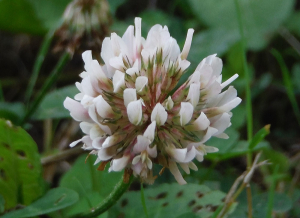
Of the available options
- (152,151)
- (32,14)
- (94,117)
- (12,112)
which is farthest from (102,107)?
(32,14)

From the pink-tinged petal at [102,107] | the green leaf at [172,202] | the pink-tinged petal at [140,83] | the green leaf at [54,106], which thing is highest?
the green leaf at [54,106]

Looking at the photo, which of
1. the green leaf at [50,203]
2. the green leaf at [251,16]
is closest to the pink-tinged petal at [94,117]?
the green leaf at [50,203]

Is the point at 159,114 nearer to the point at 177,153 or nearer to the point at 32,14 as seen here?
the point at 177,153

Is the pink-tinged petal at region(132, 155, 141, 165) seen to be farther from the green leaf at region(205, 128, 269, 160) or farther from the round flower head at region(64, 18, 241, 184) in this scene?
the green leaf at region(205, 128, 269, 160)

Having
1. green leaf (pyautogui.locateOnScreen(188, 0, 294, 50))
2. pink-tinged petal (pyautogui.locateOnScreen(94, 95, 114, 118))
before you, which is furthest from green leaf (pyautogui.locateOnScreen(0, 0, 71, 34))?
pink-tinged petal (pyautogui.locateOnScreen(94, 95, 114, 118))

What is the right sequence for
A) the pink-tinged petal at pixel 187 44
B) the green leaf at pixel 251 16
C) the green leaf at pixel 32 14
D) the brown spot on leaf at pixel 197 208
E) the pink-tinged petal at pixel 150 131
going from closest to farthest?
the pink-tinged petal at pixel 150 131, the pink-tinged petal at pixel 187 44, the brown spot on leaf at pixel 197 208, the green leaf at pixel 32 14, the green leaf at pixel 251 16

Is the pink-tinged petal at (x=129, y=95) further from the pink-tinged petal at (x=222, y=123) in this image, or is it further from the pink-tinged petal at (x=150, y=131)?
the pink-tinged petal at (x=222, y=123)
